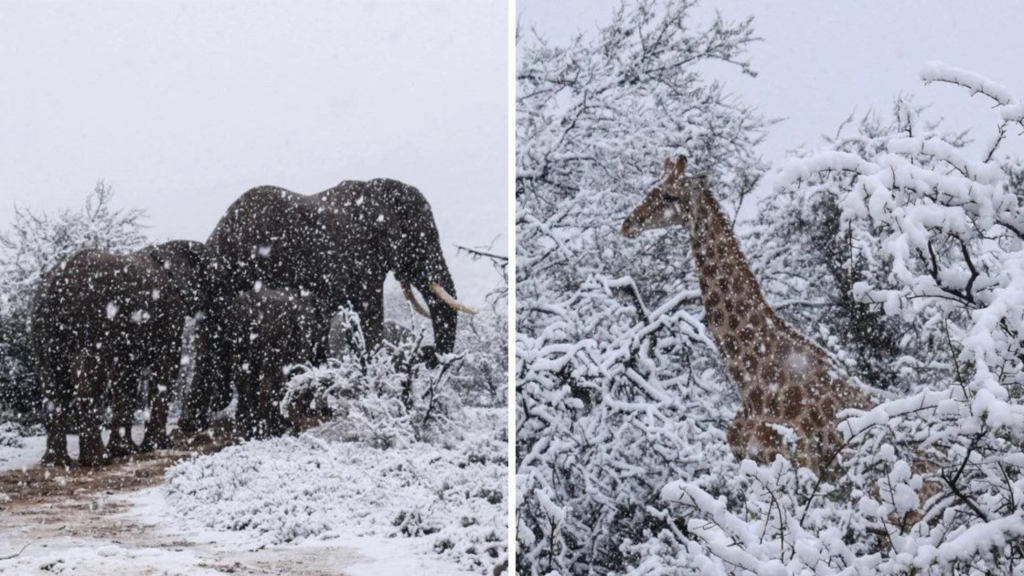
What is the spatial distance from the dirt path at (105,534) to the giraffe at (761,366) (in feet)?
4.32

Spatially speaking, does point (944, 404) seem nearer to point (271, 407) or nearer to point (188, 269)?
point (271, 407)

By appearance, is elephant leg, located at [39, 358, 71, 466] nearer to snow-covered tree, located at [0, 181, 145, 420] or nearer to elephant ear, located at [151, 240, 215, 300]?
snow-covered tree, located at [0, 181, 145, 420]

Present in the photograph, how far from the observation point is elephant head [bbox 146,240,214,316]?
3.22m

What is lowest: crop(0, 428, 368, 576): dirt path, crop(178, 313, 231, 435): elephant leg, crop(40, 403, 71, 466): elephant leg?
crop(0, 428, 368, 576): dirt path

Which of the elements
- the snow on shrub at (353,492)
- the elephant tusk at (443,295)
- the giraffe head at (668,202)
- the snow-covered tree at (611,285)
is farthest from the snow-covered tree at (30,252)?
the giraffe head at (668,202)

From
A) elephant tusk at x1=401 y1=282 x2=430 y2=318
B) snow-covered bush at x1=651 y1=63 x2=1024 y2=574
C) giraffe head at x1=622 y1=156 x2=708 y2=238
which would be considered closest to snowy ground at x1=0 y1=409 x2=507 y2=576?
elephant tusk at x1=401 y1=282 x2=430 y2=318

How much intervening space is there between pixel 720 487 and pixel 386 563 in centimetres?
106

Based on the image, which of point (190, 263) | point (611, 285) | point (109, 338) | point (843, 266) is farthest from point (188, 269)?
point (843, 266)

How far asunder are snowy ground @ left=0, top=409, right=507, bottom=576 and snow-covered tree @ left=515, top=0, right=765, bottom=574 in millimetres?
277

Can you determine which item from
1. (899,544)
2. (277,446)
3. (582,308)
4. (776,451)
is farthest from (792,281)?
(277,446)

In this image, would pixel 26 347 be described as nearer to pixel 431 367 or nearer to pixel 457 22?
pixel 431 367

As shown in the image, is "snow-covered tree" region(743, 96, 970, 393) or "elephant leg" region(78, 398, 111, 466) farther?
"snow-covered tree" region(743, 96, 970, 393)

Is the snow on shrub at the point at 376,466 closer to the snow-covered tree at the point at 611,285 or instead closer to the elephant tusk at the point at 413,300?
the elephant tusk at the point at 413,300

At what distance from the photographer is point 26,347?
2.99 m
